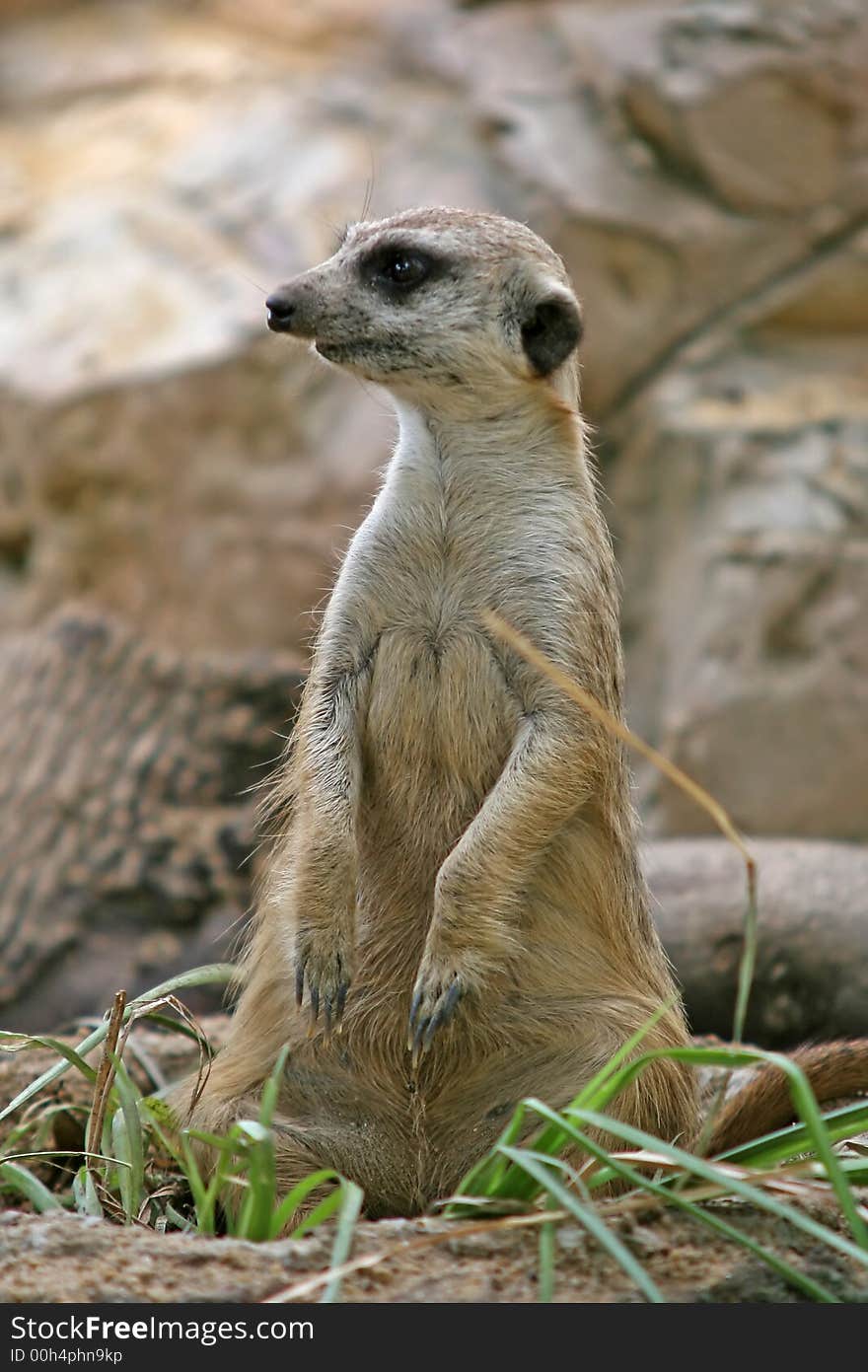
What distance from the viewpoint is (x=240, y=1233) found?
2.33 m

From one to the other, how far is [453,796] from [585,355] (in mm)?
4583

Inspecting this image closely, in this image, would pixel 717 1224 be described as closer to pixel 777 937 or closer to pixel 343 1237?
pixel 343 1237

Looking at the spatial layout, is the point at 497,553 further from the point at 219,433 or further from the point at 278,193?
the point at 278,193

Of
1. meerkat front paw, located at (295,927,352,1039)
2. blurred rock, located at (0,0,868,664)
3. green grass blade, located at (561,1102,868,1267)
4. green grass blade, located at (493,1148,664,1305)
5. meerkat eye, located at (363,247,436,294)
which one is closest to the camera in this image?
green grass blade, located at (493,1148,664,1305)

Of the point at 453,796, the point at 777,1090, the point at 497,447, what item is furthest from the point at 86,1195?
the point at 497,447

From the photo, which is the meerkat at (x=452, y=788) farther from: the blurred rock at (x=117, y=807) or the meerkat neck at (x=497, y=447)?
the blurred rock at (x=117, y=807)

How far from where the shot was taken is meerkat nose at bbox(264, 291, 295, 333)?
302 centimetres

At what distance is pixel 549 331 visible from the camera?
122 inches

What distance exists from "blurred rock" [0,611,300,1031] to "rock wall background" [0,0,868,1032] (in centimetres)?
19

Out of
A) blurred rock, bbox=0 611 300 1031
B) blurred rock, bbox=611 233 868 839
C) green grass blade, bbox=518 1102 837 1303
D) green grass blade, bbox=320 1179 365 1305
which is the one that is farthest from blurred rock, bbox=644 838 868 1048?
green grass blade, bbox=320 1179 365 1305

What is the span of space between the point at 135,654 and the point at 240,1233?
4.03m

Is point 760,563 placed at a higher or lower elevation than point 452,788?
lower

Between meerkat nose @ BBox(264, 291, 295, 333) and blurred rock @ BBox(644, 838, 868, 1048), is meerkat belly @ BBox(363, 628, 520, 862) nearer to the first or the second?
meerkat nose @ BBox(264, 291, 295, 333)

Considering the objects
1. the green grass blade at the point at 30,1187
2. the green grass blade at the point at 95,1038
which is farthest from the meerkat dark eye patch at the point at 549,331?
the green grass blade at the point at 30,1187
